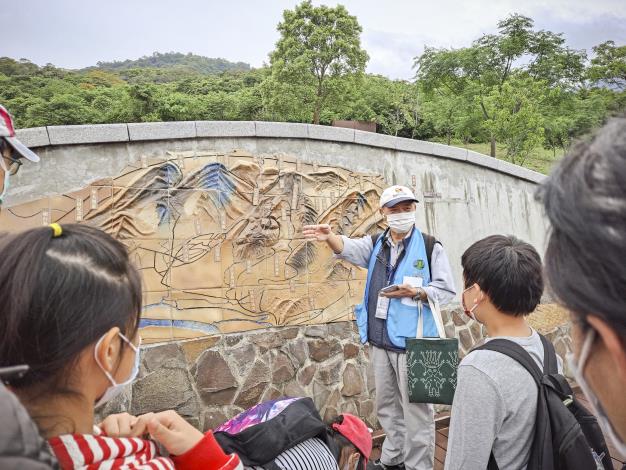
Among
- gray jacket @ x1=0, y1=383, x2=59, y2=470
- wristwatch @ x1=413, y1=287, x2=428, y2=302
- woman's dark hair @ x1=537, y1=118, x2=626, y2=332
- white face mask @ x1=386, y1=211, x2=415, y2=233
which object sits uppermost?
woman's dark hair @ x1=537, y1=118, x2=626, y2=332

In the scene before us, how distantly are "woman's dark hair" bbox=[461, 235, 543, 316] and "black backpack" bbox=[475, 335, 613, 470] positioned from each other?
18 cm

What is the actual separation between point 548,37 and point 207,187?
1893 cm

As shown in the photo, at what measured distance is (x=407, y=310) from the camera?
326 centimetres

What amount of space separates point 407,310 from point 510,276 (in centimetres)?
163

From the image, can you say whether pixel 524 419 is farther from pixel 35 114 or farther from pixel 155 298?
pixel 35 114

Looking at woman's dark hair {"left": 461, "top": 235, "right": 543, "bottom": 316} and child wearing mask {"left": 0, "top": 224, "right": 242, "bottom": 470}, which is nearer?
child wearing mask {"left": 0, "top": 224, "right": 242, "bottom": 470}

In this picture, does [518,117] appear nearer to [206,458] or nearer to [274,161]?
[274,161]

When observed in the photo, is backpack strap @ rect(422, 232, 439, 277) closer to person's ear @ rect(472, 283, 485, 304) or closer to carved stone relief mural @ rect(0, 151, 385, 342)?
carved stone relief mural @ rect(0, 151, 385, 342)

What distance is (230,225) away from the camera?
A: 13.1 feet

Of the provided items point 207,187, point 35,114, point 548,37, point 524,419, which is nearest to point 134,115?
point 35,114

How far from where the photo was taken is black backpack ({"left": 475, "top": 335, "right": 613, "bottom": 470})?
4.59 ft

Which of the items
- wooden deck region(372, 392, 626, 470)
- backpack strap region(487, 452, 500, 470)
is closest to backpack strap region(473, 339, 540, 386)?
backpack strap region(487, 452, 500, 470)

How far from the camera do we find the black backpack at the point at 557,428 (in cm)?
140

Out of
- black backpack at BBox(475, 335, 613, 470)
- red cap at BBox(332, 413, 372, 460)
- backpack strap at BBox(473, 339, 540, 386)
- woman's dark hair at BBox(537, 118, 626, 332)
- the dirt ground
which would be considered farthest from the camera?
the dirt ground
